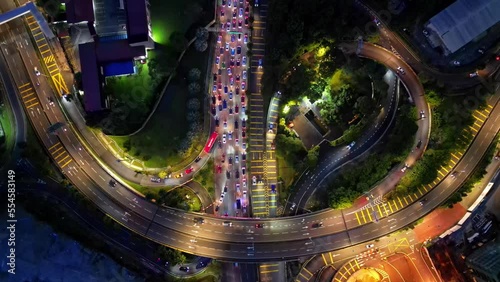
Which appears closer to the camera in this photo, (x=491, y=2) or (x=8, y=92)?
(x=491, y=2)

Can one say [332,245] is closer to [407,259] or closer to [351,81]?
[407,259]

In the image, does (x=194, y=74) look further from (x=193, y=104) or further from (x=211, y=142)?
(x=211, y=142)

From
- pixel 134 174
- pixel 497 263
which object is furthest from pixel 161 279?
pixel 497 263

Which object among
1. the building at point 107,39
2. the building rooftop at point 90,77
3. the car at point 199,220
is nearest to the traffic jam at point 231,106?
the car at point 199,220

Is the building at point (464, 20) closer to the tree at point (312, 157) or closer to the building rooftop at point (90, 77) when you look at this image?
the tree at point (312, 157)

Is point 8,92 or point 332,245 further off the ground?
point 8,92

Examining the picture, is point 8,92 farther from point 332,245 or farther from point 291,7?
point 332,245

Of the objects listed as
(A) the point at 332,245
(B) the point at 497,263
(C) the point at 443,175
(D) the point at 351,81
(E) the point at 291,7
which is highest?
(E) the point at 291,7
